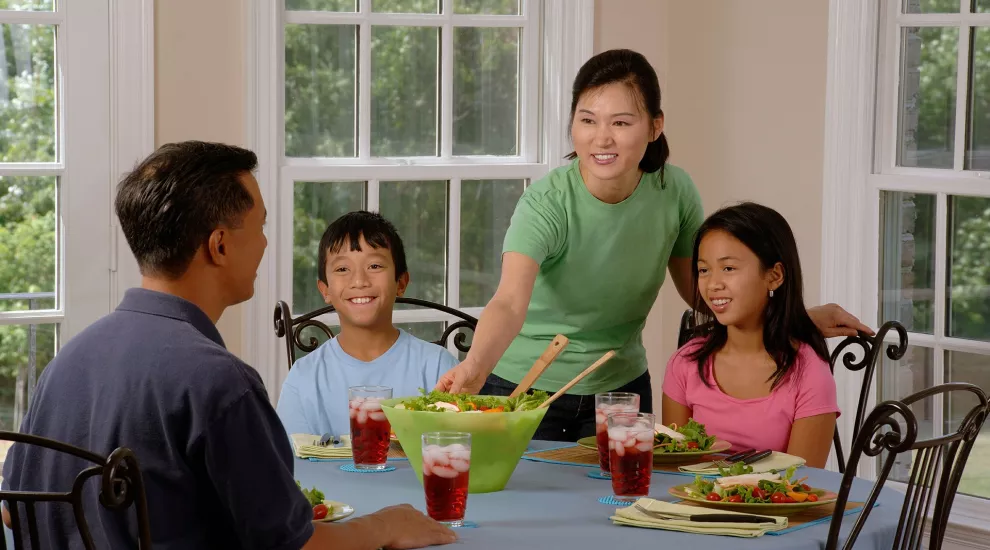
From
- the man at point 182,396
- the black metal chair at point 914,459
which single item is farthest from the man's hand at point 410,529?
the black metal chair at point 914,459

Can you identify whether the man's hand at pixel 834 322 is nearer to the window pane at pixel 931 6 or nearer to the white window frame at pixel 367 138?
the window pane at pixel 931 6

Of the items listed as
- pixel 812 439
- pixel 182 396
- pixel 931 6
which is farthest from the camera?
pixel 931 6

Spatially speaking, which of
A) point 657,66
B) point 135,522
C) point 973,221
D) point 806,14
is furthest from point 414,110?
point 135,522

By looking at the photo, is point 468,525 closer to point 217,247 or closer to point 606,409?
point 606,409

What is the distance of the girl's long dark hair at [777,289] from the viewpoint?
98.2 inches

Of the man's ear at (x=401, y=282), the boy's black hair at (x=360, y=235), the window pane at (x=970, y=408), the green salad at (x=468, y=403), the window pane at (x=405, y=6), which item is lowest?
the window pane at (x=970, y=408)

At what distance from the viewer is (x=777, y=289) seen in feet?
8.32

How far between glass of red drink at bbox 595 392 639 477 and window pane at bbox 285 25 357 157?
1.88 metres

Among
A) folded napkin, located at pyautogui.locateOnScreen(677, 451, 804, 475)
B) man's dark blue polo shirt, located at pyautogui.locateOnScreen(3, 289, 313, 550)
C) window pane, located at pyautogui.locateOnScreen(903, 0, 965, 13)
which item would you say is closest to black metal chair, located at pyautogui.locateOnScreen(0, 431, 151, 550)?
man's dark blue polo shirt, located at pyautogui.locateOnScreen(3, 289, 313, 550)

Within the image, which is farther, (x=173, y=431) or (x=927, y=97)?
(x=927, y=97)

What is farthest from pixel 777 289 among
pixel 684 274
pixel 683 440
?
pixel 683 440

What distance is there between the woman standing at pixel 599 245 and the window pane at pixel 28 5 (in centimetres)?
158

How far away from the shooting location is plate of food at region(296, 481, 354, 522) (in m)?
1.68

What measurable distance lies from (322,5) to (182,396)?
2478 millimetres
